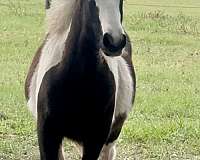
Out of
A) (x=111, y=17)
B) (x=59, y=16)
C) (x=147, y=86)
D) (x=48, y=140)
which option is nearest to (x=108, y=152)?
(x=48, y=140)

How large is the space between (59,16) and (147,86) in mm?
6099

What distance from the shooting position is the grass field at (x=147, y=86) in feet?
22.2

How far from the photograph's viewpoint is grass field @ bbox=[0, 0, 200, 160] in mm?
6773

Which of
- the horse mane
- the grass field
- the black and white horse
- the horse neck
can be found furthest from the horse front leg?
Result: the grass field

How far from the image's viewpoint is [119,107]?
5.12 metres

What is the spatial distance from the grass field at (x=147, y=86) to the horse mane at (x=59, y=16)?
6.75 ft

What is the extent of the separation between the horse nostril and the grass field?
9.27 feet

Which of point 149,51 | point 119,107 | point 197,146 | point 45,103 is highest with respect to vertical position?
point 45,103

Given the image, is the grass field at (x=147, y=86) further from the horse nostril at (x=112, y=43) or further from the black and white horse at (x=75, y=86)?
the horse nostril at (x=112, y=43)

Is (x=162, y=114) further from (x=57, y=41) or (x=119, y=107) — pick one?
(x=57, y=41)

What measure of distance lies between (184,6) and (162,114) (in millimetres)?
18323

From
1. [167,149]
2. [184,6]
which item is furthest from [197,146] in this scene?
[184,6]

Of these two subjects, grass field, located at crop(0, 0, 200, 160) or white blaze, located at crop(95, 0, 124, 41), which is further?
grass field, located at crop(0, 0, 200, 160)

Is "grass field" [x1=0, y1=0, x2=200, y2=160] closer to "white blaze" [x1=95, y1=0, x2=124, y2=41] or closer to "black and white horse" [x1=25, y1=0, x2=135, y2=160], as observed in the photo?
"black and white horse" [x1=25, y1=0, x2=135, y2=160]
